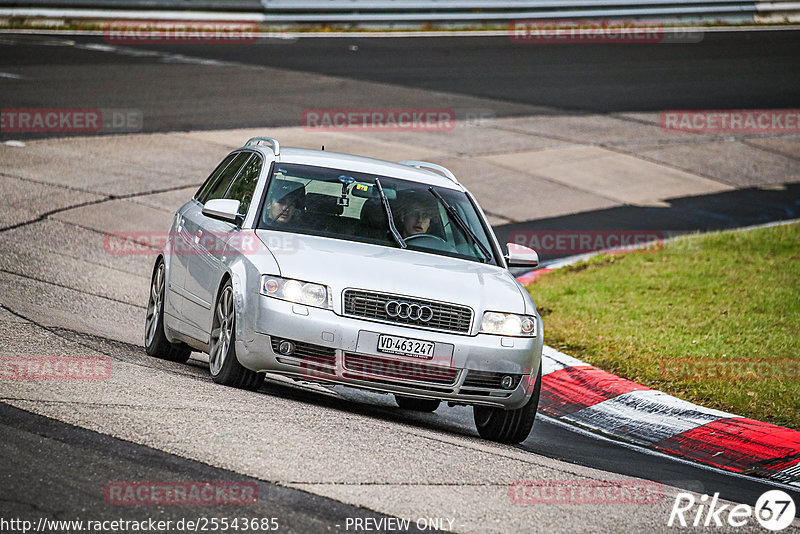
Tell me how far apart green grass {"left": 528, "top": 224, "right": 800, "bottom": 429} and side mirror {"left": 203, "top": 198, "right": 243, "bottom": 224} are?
3.63 metres

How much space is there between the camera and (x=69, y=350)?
314 inches

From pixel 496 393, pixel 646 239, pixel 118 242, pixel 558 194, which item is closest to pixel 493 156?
pixel 558 194

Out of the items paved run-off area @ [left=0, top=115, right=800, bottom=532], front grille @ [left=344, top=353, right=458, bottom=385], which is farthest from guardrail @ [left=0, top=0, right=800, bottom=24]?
front grille @ [left=344, top=353, right=458, bottom=385]

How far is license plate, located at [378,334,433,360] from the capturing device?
7.24 metres

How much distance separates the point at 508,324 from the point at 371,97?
17.0 metres

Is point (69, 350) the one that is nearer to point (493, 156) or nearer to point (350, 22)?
point (493, 156)

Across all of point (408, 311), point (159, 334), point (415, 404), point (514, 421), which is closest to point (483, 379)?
point (514, 421)

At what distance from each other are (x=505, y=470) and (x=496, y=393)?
1.13 meters

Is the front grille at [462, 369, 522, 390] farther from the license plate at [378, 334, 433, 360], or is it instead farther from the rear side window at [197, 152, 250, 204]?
the rear side window at [197, 152, 250, 204]

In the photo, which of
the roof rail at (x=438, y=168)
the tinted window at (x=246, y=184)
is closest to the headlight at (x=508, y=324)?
the roof rail at (x=438, y=168)

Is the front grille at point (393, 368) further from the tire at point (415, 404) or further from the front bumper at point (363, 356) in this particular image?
the tire at point (415, 404)

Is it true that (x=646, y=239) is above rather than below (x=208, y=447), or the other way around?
below

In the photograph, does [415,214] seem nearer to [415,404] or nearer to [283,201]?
[283,201]

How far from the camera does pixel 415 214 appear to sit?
27.9 ft
